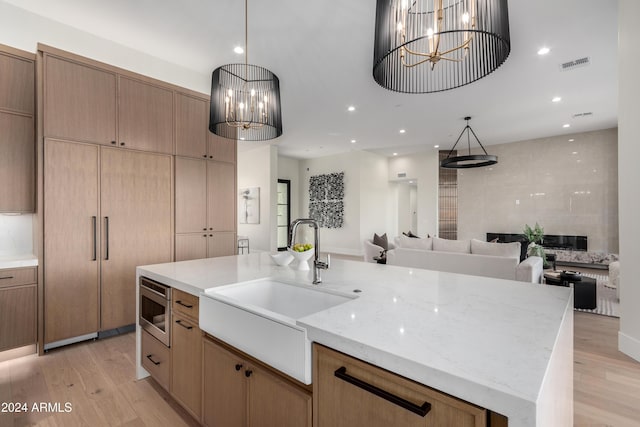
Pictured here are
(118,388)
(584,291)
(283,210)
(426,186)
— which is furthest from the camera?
(283,210)

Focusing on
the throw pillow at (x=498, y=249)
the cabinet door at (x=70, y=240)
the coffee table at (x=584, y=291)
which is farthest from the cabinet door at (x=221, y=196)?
the coffee table at (x=584, y=291)

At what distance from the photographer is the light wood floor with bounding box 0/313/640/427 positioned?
6.09ft

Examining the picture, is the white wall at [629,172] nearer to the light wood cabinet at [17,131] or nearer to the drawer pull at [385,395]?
the drawer pull at [385,395]

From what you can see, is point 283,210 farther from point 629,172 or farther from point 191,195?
point 629,172

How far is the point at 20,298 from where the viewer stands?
256cm

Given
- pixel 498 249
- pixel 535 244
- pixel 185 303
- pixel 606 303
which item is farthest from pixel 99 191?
pixel 535 244

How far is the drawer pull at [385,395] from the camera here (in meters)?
0.76

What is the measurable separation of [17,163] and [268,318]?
10.1 ft

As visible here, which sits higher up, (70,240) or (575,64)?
(575,64)

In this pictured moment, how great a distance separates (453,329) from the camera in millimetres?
1009

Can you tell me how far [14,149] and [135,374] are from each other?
2.27 m

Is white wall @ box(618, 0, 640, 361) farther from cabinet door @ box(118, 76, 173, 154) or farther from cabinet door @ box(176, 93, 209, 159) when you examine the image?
cabinet door @ box(118, 76, 173, 154)

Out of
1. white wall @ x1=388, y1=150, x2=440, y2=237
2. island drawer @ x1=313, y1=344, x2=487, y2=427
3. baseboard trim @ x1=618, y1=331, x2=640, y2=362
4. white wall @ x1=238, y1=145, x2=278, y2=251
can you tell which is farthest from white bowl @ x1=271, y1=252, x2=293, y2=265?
white wall @ x1=388, y1=150, x2=440, y2=237

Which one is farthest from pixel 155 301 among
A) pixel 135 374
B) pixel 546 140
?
pixel 546 140
